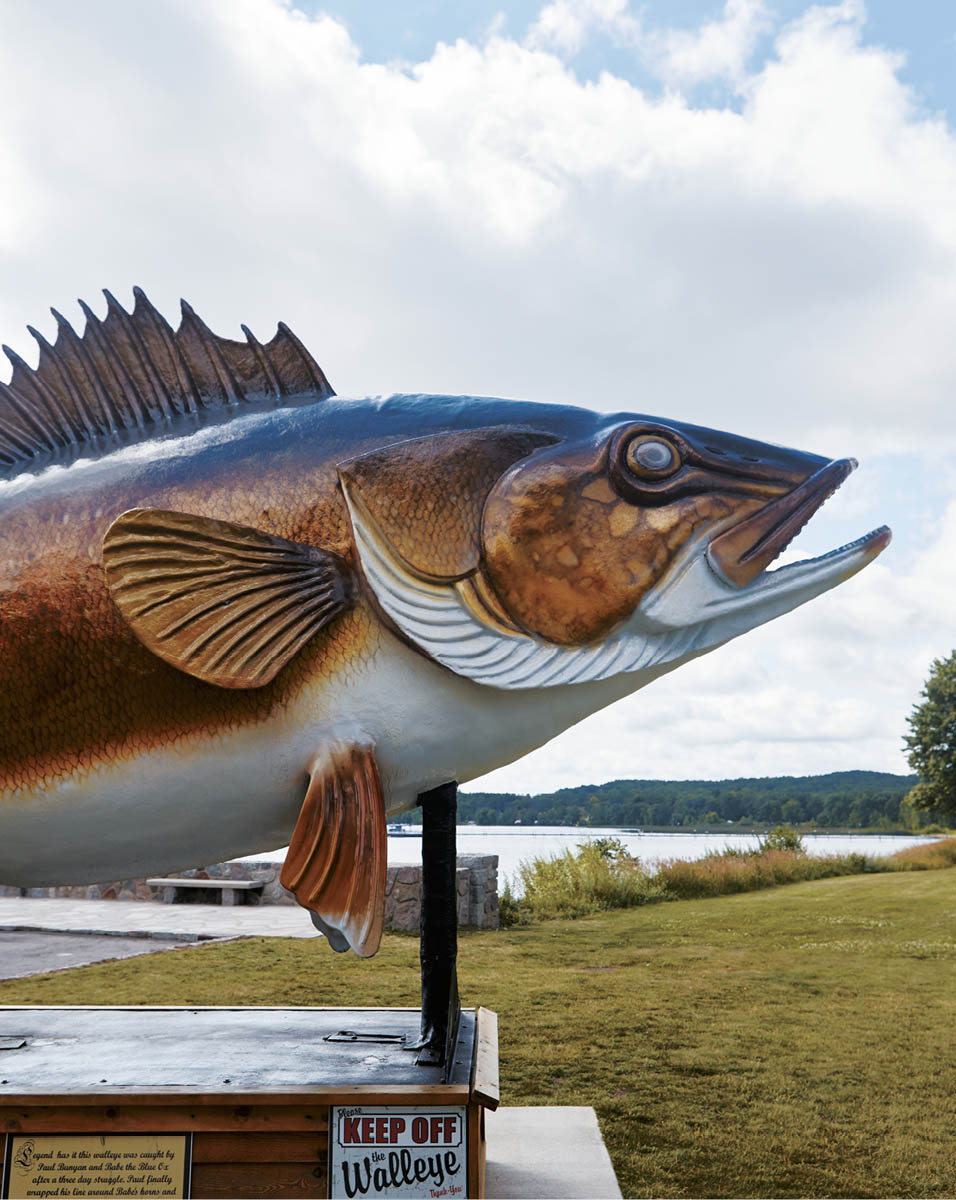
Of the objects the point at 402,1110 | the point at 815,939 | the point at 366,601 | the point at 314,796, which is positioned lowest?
the point at 815,939

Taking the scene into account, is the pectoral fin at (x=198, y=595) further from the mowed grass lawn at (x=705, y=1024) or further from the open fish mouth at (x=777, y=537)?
the mowed grass lawn at (x=705, y=1024)

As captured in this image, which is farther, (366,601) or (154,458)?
(154,458)

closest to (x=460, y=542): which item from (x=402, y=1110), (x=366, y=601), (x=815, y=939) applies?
(x=366, y=601)

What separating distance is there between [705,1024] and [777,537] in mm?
6073

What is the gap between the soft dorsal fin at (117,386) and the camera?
2.64 metres

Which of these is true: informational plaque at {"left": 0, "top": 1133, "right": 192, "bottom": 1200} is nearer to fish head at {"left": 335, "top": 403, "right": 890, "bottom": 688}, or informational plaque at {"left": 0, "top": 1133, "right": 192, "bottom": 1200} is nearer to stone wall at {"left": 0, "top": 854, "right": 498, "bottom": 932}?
fish head at {"left": 335, "top": 403, "right": 890, "bottom": 688}

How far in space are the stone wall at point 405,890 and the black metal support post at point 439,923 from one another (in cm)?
617

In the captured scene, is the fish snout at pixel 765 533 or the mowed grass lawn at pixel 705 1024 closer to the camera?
the fish snout at pixel 765 533

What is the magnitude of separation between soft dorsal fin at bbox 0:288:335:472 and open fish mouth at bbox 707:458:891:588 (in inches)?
46.2

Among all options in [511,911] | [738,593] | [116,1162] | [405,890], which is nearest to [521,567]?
[738,593]

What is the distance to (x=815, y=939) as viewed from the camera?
38.0 ft

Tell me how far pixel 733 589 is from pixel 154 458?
149 cm

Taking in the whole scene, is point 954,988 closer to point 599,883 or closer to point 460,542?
point 599,883

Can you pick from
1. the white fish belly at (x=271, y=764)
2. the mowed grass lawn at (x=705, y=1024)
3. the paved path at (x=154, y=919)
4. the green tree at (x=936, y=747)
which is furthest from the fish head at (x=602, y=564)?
the green tree at (x=936, y=747)
